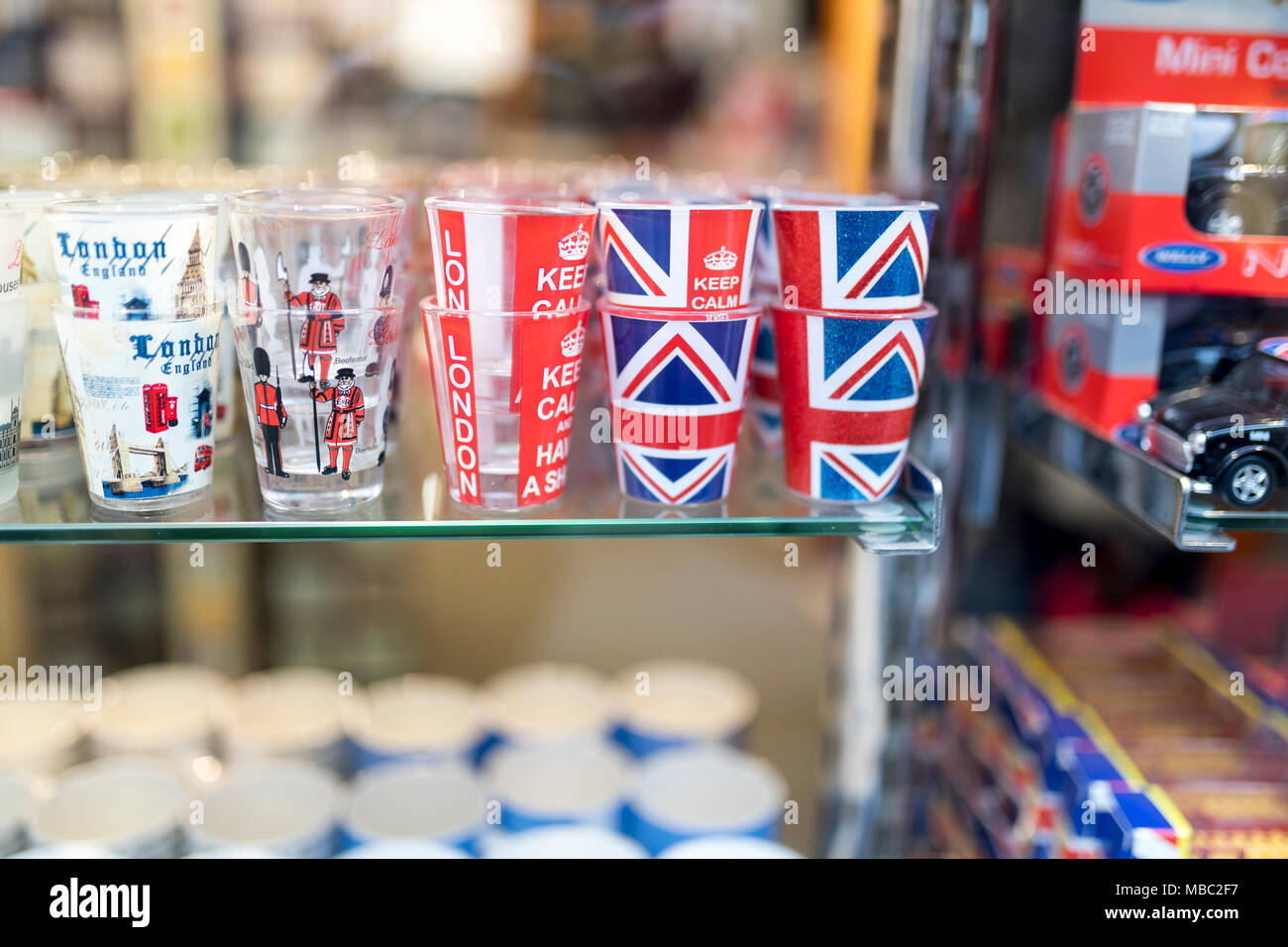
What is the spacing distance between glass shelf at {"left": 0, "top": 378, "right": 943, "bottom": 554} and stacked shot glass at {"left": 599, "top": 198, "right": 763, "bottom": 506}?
0.04 m

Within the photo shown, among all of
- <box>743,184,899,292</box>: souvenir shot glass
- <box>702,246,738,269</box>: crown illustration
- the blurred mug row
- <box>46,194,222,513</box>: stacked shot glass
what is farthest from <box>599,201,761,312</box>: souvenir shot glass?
the blurred mug row

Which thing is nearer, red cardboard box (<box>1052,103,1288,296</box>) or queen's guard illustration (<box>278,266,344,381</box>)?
queen's guard illustration (<box>278,266,344,381</box>)

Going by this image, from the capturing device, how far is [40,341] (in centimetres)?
91

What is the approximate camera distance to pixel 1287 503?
0.90 metres

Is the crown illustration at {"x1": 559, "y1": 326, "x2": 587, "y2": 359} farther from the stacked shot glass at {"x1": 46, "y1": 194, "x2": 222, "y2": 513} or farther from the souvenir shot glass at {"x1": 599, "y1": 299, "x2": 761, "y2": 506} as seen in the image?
the stacked shot glass at {"x1": 46, "y1": 194, "x2": 222, "y2": 513}

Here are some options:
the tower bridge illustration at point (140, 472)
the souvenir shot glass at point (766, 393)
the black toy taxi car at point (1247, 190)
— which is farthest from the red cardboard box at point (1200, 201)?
the tower bridge illustration at point (140, 472)

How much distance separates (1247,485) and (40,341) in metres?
1.08

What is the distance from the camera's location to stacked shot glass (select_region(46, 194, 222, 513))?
0.80 metres

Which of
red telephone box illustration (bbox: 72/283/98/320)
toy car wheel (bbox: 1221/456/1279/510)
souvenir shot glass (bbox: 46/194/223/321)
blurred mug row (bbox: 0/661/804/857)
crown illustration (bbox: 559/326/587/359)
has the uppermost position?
souvenir shot glass (bbox: 46/194/223/321)

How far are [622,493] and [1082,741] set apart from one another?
0.63 metres

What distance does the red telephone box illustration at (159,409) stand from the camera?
2.71 feet

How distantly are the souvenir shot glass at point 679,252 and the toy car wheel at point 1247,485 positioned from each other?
1.51ft
